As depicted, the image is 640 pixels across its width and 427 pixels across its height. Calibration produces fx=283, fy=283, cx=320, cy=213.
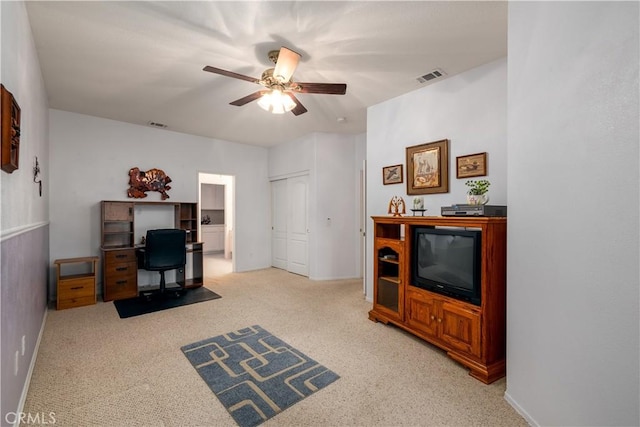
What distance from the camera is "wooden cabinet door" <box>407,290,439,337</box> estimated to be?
257 centimetres

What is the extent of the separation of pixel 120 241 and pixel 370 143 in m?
4.17

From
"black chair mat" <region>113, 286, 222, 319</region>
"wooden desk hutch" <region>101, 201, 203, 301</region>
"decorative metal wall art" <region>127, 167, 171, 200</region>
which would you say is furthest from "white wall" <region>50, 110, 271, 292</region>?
"black chair mat" <region>113, 286, 222, 319</region>

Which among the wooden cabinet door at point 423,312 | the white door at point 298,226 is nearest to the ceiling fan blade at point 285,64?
the wooden cabinet door at point 423,312

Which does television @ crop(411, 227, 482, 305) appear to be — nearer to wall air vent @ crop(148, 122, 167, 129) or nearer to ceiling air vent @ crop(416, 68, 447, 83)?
ceiling air vent @ crop(416, 68, 447, 83)

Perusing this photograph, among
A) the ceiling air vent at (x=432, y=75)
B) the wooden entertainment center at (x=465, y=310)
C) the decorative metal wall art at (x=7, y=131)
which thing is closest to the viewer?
the decorative metal wall art at (x=7, y=131)

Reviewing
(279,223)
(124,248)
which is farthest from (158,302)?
(279,223)

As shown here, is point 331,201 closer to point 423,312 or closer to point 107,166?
point 423,312

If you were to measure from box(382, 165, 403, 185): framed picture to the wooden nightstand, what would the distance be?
418cm

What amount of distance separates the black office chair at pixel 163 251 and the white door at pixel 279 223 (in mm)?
2201

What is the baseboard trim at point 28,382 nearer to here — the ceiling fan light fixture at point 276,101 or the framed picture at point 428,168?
the ceiling fan light fixture at point 276,101

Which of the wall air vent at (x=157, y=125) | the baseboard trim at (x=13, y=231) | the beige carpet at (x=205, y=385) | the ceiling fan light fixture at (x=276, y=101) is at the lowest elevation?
the beige carpet at (x=205, y=385)

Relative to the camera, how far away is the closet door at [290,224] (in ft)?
18.3

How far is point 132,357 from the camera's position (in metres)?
2.46

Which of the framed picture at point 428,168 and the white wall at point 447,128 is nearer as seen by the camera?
the white wall at point 447,128
